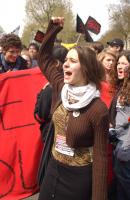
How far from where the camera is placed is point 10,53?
4.41 metres

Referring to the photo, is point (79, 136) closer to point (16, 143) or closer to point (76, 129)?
point (76, 129)

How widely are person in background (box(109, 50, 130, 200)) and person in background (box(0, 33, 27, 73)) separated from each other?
57.4 inches

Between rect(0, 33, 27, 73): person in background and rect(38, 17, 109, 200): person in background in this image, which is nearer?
rect(38, 17, 109, 200): person in background

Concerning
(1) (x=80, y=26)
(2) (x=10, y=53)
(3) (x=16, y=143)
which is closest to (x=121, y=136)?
(3) (x=16, y=143)

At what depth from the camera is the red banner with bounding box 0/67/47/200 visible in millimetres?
3959

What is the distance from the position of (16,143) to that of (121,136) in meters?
1.20

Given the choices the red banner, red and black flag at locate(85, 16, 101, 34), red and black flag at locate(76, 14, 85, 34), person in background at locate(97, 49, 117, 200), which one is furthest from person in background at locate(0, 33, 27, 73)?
red and black flag at locate(85, 16, 101, 34)

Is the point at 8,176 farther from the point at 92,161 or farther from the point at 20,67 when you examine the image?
the point at 92,161

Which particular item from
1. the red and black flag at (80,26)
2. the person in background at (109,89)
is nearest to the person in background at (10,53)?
the person in background at (109,89)

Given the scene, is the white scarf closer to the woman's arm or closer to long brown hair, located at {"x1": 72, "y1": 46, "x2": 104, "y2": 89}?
long brown hair, located at {"x1": 72, "y1": 46, "x2": 104, "y2": 89}

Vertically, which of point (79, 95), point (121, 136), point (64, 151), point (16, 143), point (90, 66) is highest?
point (90, 66)

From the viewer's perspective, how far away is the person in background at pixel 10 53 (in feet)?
14.4

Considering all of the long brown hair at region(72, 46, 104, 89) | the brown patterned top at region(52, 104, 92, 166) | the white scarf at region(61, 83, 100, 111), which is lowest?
the brown patterned top at region(52, 104, 92, 166)

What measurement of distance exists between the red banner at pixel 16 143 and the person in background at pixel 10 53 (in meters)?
0.39
